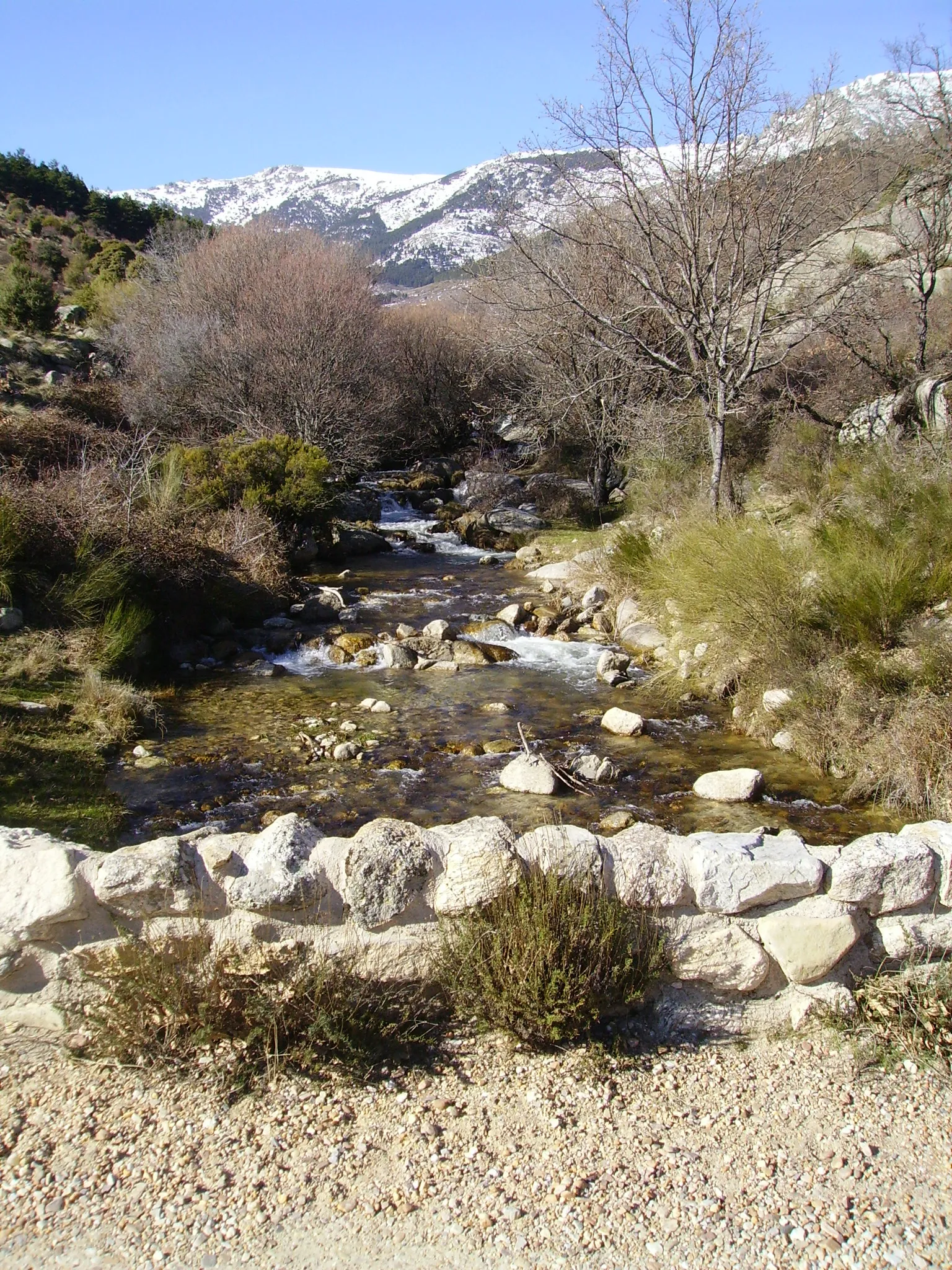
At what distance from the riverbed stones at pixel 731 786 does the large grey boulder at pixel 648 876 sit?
3018 millimetres

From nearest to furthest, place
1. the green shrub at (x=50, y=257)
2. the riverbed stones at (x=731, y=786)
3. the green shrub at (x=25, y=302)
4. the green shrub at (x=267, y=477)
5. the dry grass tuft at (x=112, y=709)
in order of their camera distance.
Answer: the riverbed stones at (x=731, y=786), the dry grass tuft at (x=112, y=709), the green shrub at (x=267, y=477), the green shrub at (x=25, y=302), the green shrub at (x=50, y=257)

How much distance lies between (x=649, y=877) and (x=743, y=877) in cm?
38

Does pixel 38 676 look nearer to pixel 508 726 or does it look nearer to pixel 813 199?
pixel 508 726

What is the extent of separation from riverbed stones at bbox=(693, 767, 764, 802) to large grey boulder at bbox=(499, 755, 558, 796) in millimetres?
1110

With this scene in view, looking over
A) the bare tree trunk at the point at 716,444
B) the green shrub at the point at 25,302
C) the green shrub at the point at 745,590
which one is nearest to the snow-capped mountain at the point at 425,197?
the bare tree trunk at the point at 716,444

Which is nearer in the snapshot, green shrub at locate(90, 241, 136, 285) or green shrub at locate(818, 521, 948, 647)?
green shrub at locate(818, 521, 948, 647)

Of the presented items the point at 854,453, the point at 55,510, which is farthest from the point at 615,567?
the point at 55,510

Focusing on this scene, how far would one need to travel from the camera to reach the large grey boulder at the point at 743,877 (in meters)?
3.48

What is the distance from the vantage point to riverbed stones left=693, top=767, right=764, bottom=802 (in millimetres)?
6363

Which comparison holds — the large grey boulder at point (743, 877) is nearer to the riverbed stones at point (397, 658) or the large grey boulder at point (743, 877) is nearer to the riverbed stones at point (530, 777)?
the riverbed stones at point (530, 777)

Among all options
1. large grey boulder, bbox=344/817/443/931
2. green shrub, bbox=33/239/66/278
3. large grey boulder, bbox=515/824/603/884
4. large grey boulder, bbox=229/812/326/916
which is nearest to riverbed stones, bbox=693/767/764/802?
large grey boulder, bbox=515/824/603/884

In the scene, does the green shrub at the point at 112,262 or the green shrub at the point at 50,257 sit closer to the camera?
the green shrub at the point at 112,262

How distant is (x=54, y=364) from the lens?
24047mm

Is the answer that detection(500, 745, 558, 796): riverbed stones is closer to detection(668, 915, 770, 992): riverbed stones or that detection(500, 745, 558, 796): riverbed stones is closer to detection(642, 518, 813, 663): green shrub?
detection(642, 518, 813, 663): green shrub
